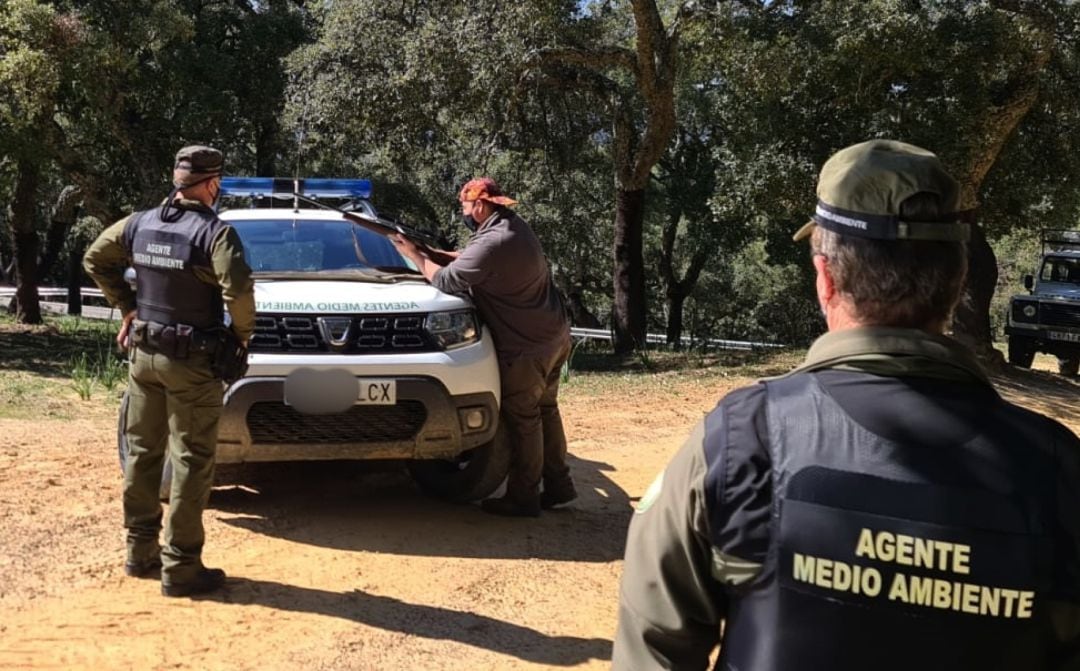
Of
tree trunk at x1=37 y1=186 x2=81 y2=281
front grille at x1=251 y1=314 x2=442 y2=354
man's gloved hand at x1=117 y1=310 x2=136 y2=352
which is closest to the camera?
man's gloved hand at x1=117 y1=310 x2=136 y2=352

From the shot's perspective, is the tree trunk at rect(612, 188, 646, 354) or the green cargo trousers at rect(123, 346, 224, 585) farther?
the tree trunk at rect(612, 188, 646, 354)

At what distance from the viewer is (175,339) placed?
4.24 meters

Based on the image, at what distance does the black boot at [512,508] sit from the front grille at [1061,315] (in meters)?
15.0

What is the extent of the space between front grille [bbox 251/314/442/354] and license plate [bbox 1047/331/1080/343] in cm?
1567

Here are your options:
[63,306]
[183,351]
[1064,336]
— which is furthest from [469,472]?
[63,306]

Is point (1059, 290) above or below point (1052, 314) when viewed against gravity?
above

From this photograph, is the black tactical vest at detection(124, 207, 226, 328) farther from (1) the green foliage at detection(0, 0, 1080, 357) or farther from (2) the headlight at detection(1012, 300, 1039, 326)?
(2) the headlight at detection(1012, 300, 1039, 326)

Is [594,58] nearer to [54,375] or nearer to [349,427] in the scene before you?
[54,375]

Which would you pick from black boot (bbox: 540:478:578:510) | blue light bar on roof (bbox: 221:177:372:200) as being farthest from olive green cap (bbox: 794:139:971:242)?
blue light bar on roof (bbox: 221:177:372:200)

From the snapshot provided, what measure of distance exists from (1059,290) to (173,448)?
18.2m

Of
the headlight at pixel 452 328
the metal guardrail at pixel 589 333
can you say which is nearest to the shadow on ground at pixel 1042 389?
the headlight at pixel 452 328

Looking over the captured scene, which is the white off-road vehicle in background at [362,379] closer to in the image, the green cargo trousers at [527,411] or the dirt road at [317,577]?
the green cargo trousers at [527,411]

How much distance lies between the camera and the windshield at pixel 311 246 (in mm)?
6070

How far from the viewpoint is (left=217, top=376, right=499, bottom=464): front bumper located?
496 centimetres
